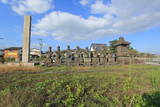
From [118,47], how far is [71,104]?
23377 millimetres

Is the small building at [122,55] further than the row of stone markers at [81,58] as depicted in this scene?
Yes

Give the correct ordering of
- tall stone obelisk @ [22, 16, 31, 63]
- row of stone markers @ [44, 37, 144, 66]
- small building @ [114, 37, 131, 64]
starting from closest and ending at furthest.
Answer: tall stone obelisk @ [22, 16, 31, 63], row of stone markers @ [44, 37, 144, 66], small building @ [114, 37, 131, 64]

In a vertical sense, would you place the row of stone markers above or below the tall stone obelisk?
below

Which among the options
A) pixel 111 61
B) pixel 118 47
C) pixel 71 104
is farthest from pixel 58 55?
pixel 71 104

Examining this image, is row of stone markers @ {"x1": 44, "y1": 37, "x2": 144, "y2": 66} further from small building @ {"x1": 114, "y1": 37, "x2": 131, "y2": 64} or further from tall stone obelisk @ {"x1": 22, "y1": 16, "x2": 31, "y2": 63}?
tall stone obelisk @ {"x1": 22, "y1": 16, "x2": 31, "y2": 63}

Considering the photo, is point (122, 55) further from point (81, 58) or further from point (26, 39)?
point (26, 39)

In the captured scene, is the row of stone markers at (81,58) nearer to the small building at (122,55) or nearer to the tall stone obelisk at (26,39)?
the small building at (122,55)

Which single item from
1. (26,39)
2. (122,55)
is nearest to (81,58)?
(26,39)

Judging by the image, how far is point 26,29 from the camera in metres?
14.1

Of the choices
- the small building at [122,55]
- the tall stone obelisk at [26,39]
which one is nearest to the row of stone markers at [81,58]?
the small building at [122,55]

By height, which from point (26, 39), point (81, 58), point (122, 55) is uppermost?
point (26, 39)

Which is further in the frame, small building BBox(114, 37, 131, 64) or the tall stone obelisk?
small building BBox(114, 37, 131, 64)

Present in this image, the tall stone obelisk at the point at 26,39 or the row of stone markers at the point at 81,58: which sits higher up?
the tall stone obelisk at the point at 26,39

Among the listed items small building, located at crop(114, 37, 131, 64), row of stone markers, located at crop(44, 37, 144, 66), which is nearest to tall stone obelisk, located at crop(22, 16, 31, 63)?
row of stone markers, located at crop(44, 37, 144, 66)
